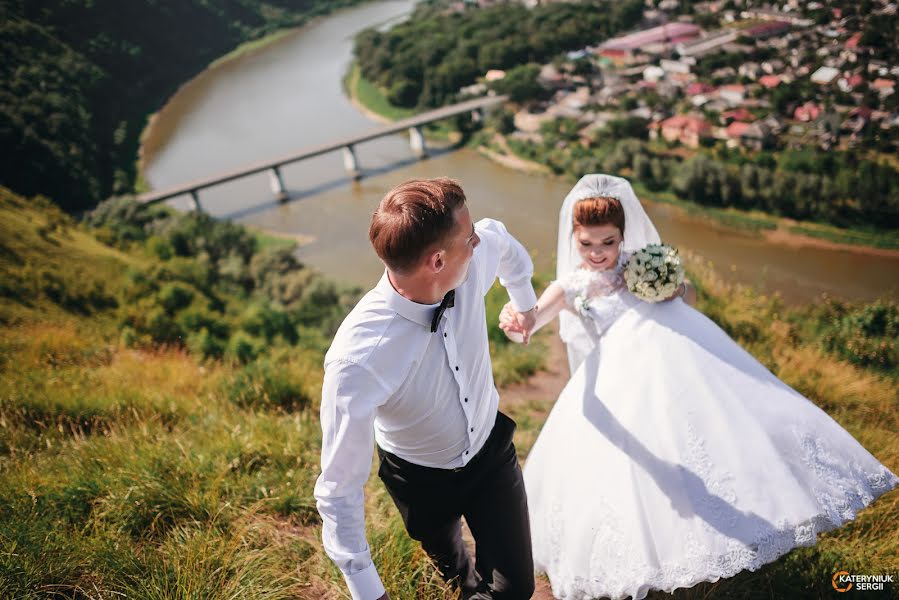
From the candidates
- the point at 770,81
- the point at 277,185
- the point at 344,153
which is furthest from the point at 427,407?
the point at 770,81

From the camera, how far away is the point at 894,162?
69.7 feet

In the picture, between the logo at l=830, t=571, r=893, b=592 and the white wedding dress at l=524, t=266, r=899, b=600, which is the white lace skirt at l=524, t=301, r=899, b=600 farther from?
the logo at l=830, t=571, r=893, b=592

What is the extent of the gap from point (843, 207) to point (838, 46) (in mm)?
9538

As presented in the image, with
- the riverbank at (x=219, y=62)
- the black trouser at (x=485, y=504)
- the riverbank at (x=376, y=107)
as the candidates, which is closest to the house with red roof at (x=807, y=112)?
the riverbank at (x=376, y=107)

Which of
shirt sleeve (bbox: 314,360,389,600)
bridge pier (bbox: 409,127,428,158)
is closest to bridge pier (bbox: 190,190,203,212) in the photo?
bridge pier (bbox: 409,127,428,158)

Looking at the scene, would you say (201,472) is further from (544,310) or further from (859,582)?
(859,582)

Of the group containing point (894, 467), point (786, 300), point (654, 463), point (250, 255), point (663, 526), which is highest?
point (654, 463)

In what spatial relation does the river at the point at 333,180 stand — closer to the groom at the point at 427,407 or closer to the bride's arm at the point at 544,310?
the bride's arm at the point at 544,310

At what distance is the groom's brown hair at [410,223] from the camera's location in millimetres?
1518

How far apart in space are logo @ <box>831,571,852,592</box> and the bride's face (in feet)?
5.28

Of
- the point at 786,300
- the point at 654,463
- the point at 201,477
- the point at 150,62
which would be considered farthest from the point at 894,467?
the point at 150,62

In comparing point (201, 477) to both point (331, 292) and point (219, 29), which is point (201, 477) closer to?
point (331, 292)

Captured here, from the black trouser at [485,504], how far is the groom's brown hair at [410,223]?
0.74 metres

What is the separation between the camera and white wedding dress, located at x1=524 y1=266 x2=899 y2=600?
2258 millimetres
